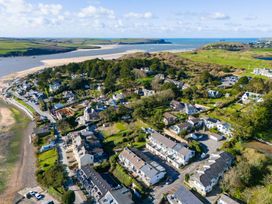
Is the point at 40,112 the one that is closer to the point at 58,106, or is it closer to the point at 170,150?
the point at 58,106

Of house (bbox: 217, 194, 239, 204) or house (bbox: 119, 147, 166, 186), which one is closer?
house (bbox: 217, 194, 239, 204)

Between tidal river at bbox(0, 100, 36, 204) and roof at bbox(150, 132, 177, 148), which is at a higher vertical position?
A: roof at bbox(150, 132, 177, 148)

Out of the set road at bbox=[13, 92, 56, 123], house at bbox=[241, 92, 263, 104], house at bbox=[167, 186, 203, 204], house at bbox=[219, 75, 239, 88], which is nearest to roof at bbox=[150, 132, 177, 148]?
house at bbox=[167, 186, 203, 204]

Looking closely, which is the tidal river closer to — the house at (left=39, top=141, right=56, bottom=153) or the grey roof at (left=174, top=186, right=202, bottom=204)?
the house at (left=39, top=141, right=56, bottom=153)

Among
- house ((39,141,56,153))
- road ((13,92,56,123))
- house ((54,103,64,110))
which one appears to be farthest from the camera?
house ((54,103,64,110))

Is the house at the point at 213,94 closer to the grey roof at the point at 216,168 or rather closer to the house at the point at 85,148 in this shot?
the grey roof at the point at 216,168

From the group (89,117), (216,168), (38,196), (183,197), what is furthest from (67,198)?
(89,117)

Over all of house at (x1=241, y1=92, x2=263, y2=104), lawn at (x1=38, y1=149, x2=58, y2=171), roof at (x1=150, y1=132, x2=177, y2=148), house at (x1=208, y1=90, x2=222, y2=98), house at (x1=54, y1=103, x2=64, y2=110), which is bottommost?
lawn at (x1=38, y1=149, x2=58, y2=171)
